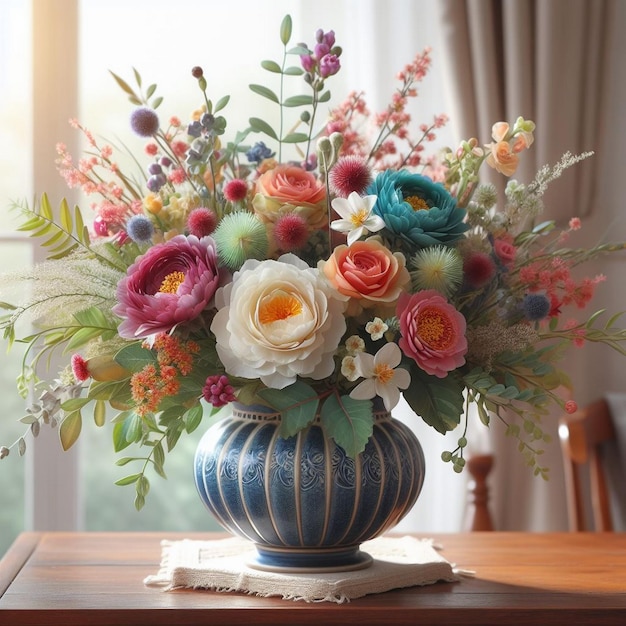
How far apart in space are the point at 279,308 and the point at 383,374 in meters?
0.13

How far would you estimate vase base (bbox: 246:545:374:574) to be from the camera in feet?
3.42

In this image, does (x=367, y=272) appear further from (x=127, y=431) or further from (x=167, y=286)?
(x=127, y=431)

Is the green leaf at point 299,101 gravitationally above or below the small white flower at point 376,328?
above

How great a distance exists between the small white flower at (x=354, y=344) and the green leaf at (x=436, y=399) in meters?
0.08

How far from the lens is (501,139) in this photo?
1.04 meters

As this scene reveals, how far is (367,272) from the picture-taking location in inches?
35.8

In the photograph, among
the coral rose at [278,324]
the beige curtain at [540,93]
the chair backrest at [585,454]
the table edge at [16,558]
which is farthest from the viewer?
the beige curtain at [540,93]

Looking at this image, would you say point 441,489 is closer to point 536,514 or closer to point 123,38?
point 536,514

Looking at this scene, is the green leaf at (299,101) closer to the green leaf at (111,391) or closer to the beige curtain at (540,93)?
the green leaf at (111,391)

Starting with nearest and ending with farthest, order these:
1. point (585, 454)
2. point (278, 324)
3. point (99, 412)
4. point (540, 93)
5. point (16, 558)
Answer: point (278, 324) < point (99, 412) < point (16, 558) < point (585, 454) < point (540, 93)

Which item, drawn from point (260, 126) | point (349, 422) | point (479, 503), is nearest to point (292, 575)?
point (349, 422)

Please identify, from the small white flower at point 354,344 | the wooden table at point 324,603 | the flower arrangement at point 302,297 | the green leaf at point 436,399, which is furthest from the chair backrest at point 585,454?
the small white flower at point 354,344

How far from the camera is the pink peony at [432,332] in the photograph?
2.99 feet

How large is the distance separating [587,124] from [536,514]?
0.86 metres
